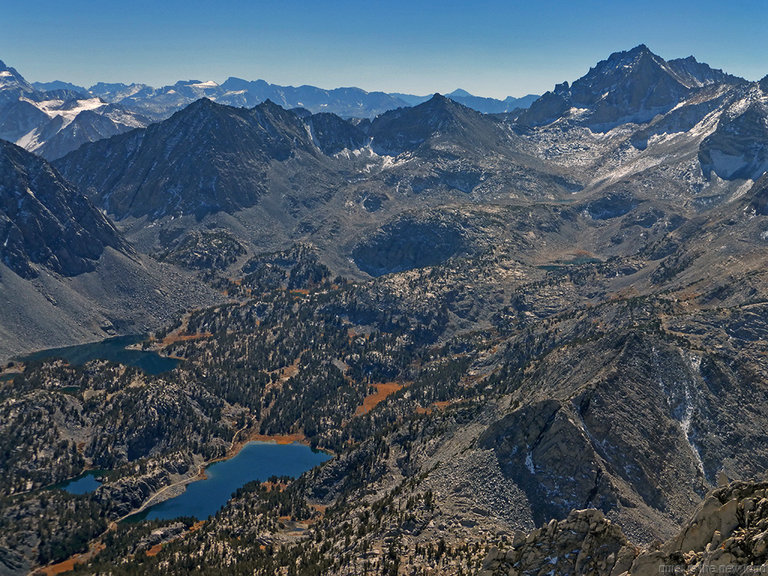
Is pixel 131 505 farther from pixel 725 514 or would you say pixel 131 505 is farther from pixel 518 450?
pixel 725 514

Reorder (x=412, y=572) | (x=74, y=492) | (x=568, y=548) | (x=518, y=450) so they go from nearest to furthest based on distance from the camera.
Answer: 1. (x=568, y=548)
2. (x=412, y=572)
3. (x=518, y=450)
4. (x=74, y=492)

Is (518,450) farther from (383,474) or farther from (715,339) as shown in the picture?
(715,339)

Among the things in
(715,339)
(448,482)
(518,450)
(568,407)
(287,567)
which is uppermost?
(715,339)

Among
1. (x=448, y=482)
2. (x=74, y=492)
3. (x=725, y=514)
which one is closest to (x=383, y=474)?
(x=448, y=482)

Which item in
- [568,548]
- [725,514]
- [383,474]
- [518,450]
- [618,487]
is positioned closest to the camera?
[725,514]

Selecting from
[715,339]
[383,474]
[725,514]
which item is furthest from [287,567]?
[715,339]

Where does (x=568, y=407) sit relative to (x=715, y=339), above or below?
below

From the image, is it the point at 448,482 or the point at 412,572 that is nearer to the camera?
the point at 412,572
